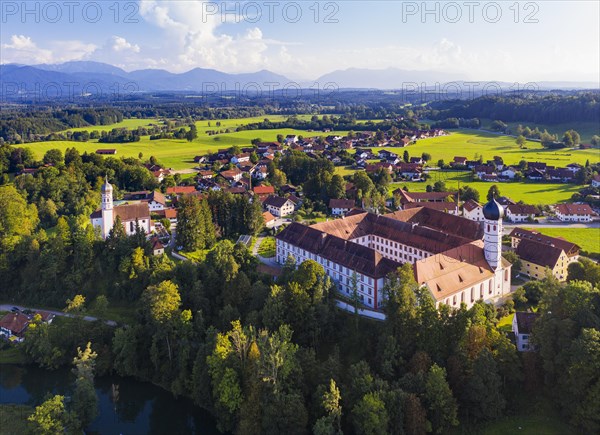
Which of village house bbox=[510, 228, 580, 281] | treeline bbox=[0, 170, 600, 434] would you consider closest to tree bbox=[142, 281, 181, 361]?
treeline bbox=[0, 170, 600, 434]

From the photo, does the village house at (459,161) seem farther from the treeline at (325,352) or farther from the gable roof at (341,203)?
the treeline at (325,352)

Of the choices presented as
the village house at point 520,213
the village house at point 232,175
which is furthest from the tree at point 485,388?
the village house at point 232,175

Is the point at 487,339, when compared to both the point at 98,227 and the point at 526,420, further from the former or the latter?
the point at 98,227

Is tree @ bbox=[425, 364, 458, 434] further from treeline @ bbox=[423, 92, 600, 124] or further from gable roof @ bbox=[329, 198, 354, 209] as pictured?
treeline @ bbox=[423, 92, 600, 124]

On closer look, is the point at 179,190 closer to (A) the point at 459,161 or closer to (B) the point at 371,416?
(A) the point at 459,161

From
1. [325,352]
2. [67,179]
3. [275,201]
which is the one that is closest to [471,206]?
[275,201]
